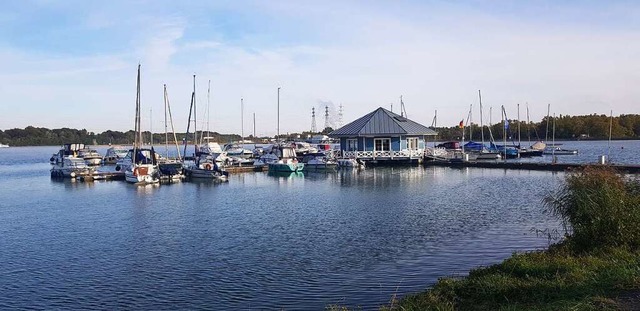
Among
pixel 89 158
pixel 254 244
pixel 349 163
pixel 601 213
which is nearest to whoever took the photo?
pixel 601 213

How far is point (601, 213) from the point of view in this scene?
14258 millimetres

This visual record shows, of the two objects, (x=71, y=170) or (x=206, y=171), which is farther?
(x=71, y=170)

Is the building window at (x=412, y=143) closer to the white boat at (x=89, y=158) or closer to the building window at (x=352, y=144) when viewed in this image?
the building window at (x=352, y=144)

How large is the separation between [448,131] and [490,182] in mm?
129874

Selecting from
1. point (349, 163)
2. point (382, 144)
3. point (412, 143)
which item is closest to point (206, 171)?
point (349, 163)

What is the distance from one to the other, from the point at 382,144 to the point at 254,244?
4123 cm

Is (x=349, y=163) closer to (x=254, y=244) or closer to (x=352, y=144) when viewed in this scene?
(x=352, y=144)

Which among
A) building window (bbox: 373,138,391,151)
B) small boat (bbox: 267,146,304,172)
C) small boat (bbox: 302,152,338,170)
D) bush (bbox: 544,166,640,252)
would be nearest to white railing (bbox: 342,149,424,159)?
building window (bbox: 373,138,391,151)

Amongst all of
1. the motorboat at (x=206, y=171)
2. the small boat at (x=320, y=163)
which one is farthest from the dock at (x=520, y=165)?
the motorboat at (x=206, y=171)

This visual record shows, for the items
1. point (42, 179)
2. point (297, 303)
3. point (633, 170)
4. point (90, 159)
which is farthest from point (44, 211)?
point (90, 159)

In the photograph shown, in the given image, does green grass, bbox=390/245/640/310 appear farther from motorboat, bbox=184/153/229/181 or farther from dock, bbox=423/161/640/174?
motorboat, bbox=184/153/229/181

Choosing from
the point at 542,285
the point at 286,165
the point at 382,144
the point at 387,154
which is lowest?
the point at 542,285

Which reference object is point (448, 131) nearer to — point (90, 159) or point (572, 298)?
point (90, 159)

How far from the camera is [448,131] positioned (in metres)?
168
